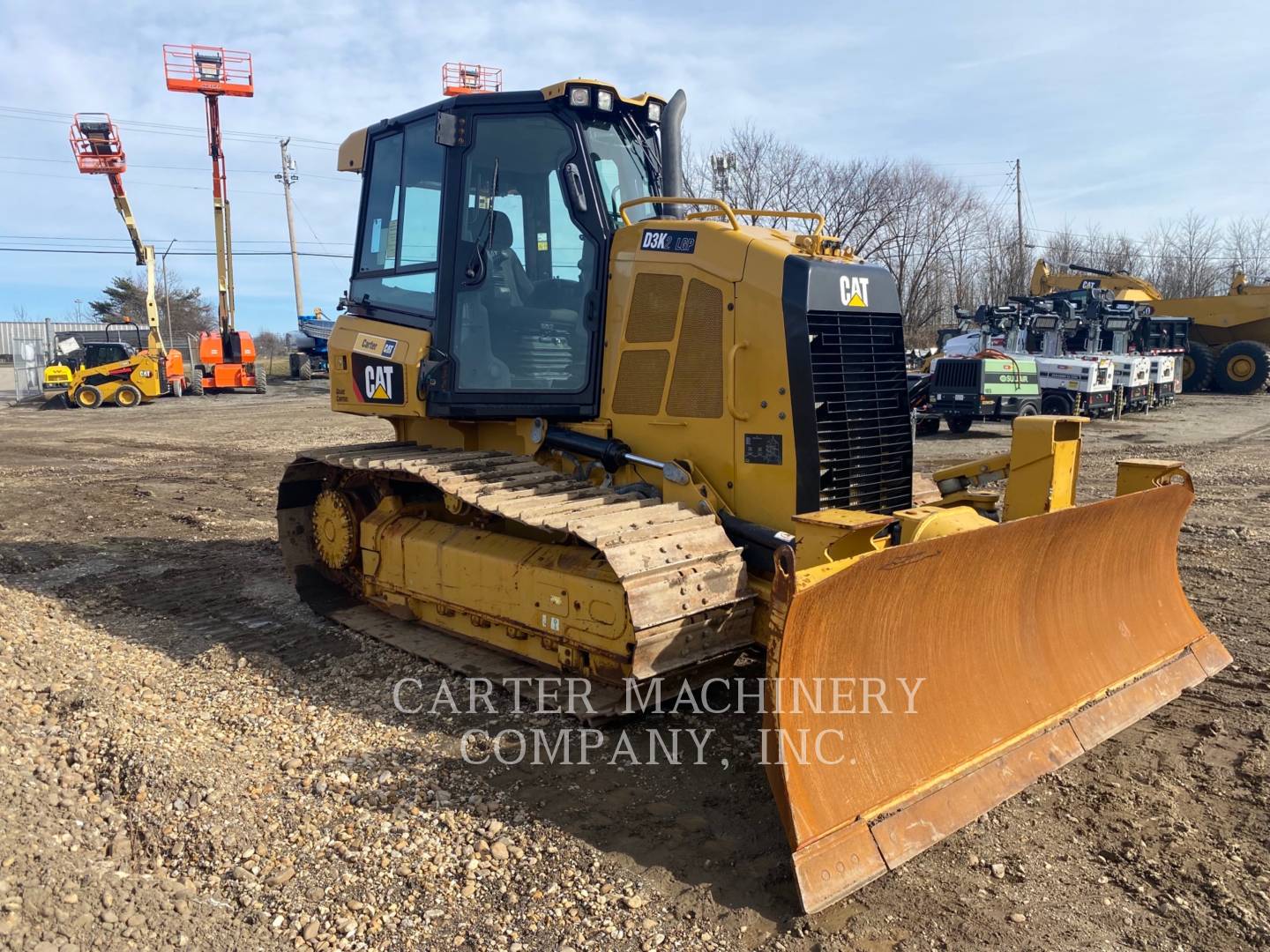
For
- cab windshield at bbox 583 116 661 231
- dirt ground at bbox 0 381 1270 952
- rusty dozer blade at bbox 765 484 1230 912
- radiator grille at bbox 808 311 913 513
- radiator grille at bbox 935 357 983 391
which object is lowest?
dirt ground at bbox 0 381 1270 952

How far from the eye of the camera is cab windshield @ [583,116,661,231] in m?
5.42

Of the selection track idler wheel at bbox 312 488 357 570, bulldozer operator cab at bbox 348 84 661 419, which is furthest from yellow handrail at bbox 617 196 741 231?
track idler wheel at bbox 312 488 357 570

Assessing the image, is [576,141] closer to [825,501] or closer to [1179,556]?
[825,501]

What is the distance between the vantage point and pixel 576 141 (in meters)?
5.32

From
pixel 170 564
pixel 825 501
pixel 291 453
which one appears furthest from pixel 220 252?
pixel 825 501

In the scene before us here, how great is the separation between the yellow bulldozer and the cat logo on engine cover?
24.6 meters

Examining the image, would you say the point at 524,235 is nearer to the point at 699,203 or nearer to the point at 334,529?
the point at 699,203

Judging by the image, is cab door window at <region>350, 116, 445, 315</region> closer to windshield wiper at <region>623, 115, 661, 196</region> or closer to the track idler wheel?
windshield wiper at <region>623, 115, 661, 196</region>

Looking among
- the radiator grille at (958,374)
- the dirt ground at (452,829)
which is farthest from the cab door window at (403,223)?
the radiator grille at (958,374)

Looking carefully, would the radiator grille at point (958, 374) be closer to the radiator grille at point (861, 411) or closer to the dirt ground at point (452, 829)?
the dirt ground at point (452, 829)

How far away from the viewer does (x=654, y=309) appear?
516 centimetres

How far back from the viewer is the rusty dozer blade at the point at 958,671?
333cm

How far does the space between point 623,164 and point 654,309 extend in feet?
3.54

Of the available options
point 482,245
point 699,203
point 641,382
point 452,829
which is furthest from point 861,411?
point 452,829
